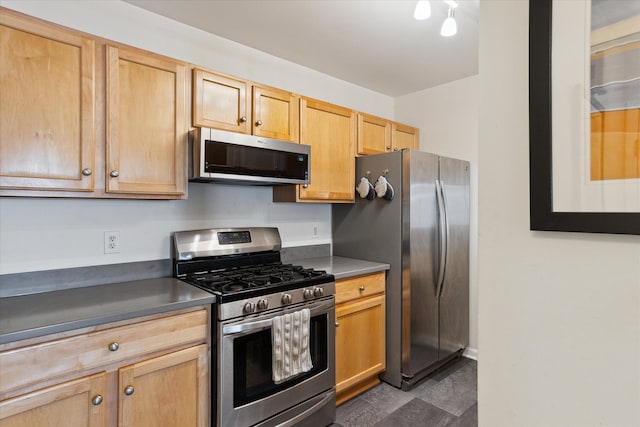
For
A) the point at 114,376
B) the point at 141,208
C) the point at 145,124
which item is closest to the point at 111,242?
the point at 141,208

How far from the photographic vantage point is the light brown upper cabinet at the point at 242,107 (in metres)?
2.00

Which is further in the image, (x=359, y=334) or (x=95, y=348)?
(x=359, y=334)

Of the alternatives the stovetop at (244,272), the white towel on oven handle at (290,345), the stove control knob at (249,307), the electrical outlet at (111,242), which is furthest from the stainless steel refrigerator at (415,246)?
the electrical outlet at (111,242)

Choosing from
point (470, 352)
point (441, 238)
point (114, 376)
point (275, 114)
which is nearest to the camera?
point (114, 376)

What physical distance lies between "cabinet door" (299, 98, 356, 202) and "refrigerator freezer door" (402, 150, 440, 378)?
1.52 feet

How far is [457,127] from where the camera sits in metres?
3.20

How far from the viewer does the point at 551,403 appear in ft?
2.15

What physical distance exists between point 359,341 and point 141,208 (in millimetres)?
1654

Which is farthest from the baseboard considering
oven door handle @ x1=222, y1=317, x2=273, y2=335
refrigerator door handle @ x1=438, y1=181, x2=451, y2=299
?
oven door handle @ x1=222, y1=317, x2=273, y2=335

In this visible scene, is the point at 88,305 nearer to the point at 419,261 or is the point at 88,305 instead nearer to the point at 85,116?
the point at 85,116

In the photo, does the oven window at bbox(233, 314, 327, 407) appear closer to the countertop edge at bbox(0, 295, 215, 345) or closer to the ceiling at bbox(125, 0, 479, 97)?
the countertop edge at bbox(0, 295, 215, 345)

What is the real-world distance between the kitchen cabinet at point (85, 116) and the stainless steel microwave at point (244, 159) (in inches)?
4.8

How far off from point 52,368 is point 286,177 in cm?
148

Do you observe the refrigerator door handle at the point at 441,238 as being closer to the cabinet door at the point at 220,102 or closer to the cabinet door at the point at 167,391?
the cabinet door at the point at 220,102
